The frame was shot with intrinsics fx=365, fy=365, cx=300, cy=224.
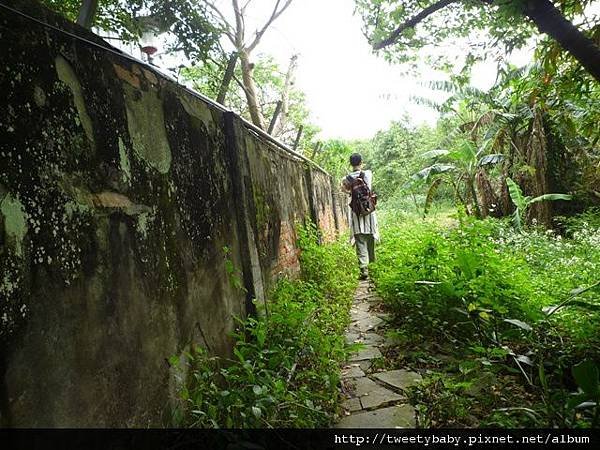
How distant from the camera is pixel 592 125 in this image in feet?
10.4

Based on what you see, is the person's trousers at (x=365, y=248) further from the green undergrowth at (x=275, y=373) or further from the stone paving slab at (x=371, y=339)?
the stone paving slab at (x=371, y=339)

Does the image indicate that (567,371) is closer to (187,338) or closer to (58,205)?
(187,338)

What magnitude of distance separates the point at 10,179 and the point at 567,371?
3200 mm

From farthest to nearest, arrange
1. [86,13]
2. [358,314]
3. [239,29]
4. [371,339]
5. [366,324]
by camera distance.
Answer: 1. [239,29]
2. [358,314]
3. [366,324]
4. [371,339]
5. [86,13]

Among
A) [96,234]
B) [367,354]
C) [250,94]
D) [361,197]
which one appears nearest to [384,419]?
[367,354]

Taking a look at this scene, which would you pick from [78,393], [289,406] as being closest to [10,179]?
[78,393]

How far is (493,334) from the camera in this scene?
9.24 ft

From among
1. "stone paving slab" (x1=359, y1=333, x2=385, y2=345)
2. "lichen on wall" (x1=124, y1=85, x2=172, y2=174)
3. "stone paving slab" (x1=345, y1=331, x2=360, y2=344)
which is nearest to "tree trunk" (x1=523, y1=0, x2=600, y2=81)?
"lichen on wall" (x1=124, y1=85, x2=172, y2=174)

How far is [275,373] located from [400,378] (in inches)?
40.6

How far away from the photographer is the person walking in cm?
611

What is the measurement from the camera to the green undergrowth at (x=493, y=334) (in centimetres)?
210

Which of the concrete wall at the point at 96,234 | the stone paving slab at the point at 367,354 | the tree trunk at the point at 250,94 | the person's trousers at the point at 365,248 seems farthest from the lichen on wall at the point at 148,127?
the tree trunk at the point at 250,94

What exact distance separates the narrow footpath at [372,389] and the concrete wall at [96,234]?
3.28 ft

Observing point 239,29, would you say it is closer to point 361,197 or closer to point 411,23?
point 361,197
